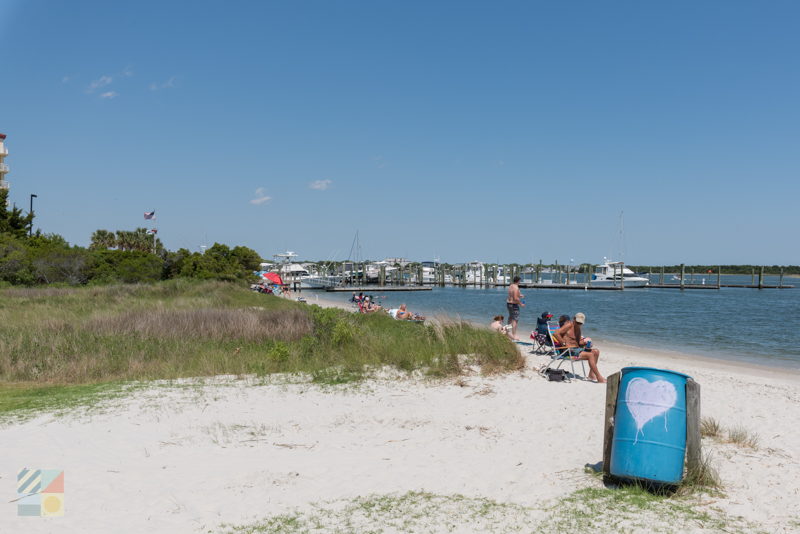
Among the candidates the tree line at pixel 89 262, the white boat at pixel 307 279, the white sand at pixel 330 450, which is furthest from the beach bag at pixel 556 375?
the white boat at pixel 307 279

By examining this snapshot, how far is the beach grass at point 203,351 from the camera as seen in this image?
8852 millimetres

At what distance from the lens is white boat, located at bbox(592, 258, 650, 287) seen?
8272 cm

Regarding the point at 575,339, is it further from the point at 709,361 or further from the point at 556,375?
the point at 709,361

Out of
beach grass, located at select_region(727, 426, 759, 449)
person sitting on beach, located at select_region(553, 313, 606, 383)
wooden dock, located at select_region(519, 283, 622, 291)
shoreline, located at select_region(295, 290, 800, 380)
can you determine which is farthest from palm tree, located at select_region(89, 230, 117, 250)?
beach grass, located at select_region(727, 426, 759, 449)

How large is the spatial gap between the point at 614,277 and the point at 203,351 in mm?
78863

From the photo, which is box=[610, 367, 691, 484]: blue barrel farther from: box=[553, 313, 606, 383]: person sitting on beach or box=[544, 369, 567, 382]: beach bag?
box=[553, 313, 606, 383]: person sitting on beach

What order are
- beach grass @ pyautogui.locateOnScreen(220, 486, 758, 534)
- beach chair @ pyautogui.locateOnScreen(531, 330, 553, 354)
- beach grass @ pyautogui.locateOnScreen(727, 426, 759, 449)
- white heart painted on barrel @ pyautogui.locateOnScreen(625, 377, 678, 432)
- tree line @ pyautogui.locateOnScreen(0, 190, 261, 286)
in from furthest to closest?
tree line @ pyautogui.locateOnScreen(0, 190, 261, 286) < beach chair @ pyautogui.locateOnScreen(531, 330, 553, 354) < beach grass @ pyautogui.locateOnScreen(727, 426, 759, 449) < white heart painted on barrel @ pyautogui.locateOnScreen(625, 377, 678, 432) < beach grass @ pyautogui.locateOnScreen(220, 486, 758, 534)

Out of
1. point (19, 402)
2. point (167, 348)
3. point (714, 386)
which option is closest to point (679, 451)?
point (714, 386)

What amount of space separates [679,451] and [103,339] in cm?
1084

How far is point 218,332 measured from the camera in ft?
40.9

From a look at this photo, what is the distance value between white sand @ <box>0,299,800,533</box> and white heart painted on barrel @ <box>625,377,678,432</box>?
750 millimetres

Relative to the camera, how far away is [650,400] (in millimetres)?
4461

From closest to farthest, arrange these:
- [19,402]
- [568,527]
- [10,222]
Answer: [568,527], [19,402], [10,222]

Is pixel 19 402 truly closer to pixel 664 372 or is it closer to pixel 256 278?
pixel 664 372
